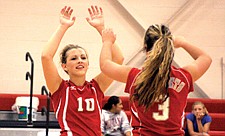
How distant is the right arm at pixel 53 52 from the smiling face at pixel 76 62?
0.14 m

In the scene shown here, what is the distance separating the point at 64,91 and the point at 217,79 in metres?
6.67

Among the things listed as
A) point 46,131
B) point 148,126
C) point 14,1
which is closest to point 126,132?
point 46,131

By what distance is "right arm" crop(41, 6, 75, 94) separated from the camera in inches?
141

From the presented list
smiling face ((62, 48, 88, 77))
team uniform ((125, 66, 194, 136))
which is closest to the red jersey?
smiling face ((62, 48, 88, 77))

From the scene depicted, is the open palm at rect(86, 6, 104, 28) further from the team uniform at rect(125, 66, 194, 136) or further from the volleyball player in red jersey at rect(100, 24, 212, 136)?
the team uniform at rect(125, 66, 194, 136)

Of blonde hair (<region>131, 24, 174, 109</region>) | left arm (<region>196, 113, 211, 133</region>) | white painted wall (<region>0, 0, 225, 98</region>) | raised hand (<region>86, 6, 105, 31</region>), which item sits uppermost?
white painted wall (<region>0, 0, 225, 98</region>)

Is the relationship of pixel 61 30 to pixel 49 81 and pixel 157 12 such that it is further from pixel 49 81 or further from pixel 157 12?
pixel 157 12

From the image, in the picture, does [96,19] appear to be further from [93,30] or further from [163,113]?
[93,30]

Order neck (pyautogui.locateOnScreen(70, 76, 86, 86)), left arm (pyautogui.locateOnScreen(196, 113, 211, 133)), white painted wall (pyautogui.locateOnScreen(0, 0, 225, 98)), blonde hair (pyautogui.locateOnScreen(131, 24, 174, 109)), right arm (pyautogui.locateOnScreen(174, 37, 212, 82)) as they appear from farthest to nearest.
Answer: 1. white painted wall (pyautogui.locateOnScreen(0, 0, 225, 98))
2. left arm (pyautogui.locateOnScreen(196, 113, 211, 133))
3. neck (pyautogui.locateOnScreen(70, 76, 86, 86))
4. right arm (pyautogui.locateOnScreen(174, 37, 212, 82))
5. blonde hair (pyautogui.locateOnScreen(131, 24, 174, 109))

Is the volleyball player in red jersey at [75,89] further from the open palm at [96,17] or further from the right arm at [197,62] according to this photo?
the right arm at [197,62]

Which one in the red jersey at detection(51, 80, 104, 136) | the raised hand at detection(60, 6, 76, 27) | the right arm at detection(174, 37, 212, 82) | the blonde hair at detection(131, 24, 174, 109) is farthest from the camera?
the raised hand at detection(60, 6, 76, 27)

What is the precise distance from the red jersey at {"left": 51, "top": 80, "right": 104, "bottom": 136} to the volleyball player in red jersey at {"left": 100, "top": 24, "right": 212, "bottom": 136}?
56 centimetres

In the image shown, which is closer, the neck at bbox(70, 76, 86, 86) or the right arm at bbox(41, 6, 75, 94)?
the right arm at bbox(41, 6, 75, 94)

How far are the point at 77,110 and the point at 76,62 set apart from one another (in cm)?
37
